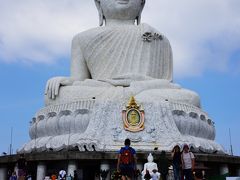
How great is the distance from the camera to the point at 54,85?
57.0 ft

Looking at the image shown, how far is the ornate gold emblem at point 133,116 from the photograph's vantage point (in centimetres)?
1541

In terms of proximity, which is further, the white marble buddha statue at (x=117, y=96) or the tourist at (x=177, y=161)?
the white marble buddha statue at (x=117, y=96)

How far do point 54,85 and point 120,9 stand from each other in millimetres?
4801

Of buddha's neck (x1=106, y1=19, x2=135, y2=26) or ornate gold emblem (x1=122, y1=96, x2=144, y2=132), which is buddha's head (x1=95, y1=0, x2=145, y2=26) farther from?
ornate gold emblem (x1=122, y1=96, x2=144, y2=132)

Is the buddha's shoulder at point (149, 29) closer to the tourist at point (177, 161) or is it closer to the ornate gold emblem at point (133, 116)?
the ornate gold emblem at point (133, 116)

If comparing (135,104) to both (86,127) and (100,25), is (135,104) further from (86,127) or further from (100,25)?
(100,25)

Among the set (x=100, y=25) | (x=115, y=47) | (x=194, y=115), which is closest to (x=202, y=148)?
(x=194, y=115)

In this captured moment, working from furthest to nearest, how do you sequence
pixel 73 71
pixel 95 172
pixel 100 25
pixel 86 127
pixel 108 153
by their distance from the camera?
pixel 100 25 < pixel 73 71 < pixel 86 127 < pixel 95 172 < pixel 108 153

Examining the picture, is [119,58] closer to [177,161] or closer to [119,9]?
[119,9]

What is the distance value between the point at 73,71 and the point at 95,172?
18.3ft

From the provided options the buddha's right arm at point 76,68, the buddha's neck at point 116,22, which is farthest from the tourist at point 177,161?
the buddha's neck at point 116,22

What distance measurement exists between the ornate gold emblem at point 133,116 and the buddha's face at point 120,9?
5541 millimetres

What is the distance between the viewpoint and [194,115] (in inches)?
650

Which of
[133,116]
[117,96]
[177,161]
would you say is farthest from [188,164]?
[117,96]
